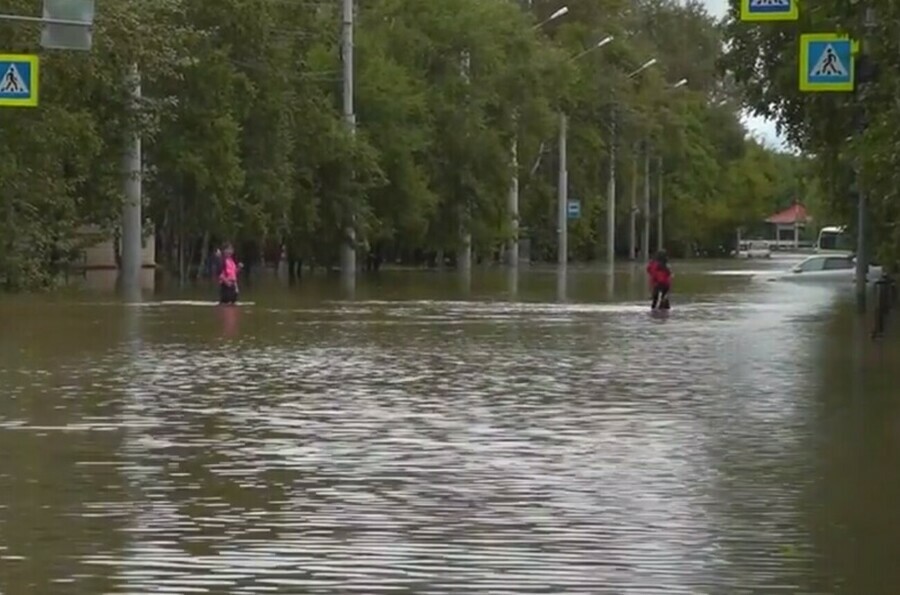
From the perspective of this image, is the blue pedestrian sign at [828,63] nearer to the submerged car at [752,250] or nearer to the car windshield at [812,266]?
the car windshield at [812,266]

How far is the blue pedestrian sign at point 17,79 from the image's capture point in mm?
33438

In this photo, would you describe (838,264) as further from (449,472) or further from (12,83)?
(449,472)

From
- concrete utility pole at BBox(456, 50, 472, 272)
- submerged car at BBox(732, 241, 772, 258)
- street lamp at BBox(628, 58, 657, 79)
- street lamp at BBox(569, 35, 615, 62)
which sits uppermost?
street lamp at BBox(569, 35, 615, 62)

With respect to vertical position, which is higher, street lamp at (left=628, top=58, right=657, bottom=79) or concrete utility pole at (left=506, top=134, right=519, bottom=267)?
street lamp at (left=628, top=58, right=657, bottom=79)

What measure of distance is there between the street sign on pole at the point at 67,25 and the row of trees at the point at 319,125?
6.88 m

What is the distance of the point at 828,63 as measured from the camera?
30422 mm

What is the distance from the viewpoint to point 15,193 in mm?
45719

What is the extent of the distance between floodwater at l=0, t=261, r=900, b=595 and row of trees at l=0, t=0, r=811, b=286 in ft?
51.7

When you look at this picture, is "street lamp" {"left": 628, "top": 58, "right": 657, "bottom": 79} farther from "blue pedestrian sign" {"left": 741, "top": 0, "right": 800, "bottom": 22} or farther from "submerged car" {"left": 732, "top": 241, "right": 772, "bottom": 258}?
"blue pedestrian sign" {"left": 741, "top": 0, "right": 800, "bottom": 22}

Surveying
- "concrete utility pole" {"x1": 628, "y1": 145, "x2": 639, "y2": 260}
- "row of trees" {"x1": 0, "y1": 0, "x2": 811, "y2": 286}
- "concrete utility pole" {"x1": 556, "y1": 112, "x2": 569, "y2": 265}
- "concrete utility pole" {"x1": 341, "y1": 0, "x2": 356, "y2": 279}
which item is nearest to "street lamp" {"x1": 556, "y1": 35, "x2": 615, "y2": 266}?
"concrete utility pole" {"x1": 556, "y1": 112, "x2": 569, "y2": 265}

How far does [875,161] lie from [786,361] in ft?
10.1

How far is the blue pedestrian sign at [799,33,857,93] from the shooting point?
98.9 feet

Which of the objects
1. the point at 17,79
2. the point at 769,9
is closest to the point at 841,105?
the point at 769,9

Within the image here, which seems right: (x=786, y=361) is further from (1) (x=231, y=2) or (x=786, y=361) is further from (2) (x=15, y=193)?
(1) (x=231, y=2)
